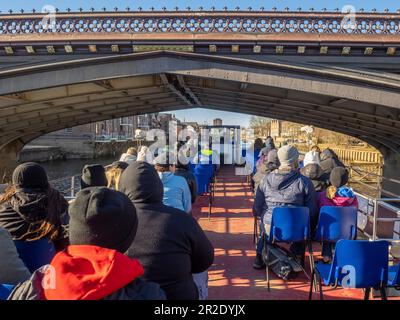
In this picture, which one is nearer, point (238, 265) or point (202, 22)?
point (238, 265)

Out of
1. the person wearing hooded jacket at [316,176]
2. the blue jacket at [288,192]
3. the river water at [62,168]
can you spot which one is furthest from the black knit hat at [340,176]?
the river water at [62,168]

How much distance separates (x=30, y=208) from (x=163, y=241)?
5.69ft

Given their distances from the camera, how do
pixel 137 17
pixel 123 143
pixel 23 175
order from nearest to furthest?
pixel 23 175, pixel 137 17, pixel 123 143

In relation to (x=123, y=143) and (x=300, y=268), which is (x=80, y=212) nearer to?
(x=300, y=268)

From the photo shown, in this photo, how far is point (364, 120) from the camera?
16.2 metres

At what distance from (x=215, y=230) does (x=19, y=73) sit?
9.22m

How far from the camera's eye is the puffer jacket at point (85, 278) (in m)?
1.49

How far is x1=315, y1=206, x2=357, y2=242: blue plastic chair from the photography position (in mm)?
4539

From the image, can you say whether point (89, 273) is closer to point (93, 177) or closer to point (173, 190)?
point (173, 190)

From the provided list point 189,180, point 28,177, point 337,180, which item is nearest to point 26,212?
point 28,177

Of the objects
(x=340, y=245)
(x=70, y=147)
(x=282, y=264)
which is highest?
(x=340, y=245)

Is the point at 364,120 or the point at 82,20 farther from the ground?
the point at 82,20

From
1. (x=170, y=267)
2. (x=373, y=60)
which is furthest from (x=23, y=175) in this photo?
(x=373, y=60)

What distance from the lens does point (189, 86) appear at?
49.1ft
